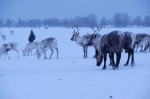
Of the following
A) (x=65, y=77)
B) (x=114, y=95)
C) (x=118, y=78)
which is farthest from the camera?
(x=65, y=77)

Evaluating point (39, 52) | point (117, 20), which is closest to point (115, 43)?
point (39, 52)

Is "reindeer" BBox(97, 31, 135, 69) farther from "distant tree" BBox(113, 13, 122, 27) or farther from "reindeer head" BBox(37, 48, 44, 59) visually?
"distant tree" BBox(113, 13, 122, 27)

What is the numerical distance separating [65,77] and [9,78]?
199 centimetres

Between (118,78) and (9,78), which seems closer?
(118,78)

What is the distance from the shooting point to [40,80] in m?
10.1

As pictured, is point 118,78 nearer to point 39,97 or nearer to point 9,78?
point 39,97

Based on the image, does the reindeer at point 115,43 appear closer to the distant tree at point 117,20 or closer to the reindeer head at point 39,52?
the reindeer head at point 39,52

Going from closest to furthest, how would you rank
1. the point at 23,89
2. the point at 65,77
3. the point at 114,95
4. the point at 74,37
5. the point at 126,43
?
the point at 114,95, the point at 23,89, the point at 65,77, the point at 126,43, the point at 74,37

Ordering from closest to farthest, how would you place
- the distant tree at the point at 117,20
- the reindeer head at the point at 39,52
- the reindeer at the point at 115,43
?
the reindeer at the point at 115,43, the reindeer head at the point at 39,52, the distant tree at the point at 117,20

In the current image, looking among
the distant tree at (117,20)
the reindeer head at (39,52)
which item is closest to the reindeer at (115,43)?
the reindeer head at (39,52)

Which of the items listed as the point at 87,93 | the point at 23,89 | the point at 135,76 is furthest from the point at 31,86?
the point at 135,76

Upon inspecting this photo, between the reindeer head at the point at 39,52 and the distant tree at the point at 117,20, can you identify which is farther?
the distant tree at the point at 117,20

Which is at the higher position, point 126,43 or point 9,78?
point 126,43

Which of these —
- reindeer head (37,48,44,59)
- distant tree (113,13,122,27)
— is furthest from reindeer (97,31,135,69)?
distant tree (113,13,122,27)
